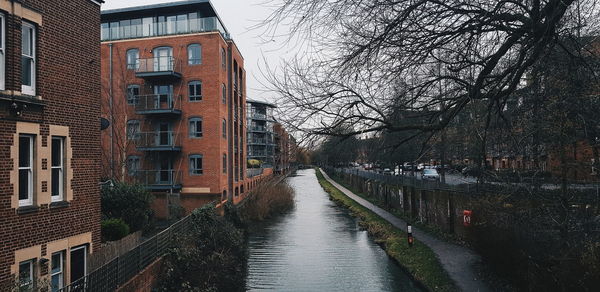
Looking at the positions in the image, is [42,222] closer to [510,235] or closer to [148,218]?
[148,218]

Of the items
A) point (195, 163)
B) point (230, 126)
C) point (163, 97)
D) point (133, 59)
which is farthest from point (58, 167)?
point (230, 126)

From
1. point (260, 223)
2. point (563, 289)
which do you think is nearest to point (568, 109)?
point (563, 289)

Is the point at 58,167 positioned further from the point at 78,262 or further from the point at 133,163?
the point at 133,163

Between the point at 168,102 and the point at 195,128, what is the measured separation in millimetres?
2470

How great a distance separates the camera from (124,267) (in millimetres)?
9648

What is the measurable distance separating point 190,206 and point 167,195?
2.06 m

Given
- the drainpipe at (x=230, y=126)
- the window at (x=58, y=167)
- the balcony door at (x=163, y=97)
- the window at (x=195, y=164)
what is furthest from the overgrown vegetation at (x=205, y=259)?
the drainpipe at (x=230, y=126)

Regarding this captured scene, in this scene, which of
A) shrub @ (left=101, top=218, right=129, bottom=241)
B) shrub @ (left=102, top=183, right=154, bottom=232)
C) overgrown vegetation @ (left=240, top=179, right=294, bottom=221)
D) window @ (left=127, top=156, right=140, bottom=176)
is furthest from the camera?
overgrown vegetation @ (left=240, top=179, right=294, bottom=221)

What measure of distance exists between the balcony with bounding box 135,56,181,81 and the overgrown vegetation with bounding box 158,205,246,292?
13.6 meters

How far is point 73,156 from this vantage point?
1023cm

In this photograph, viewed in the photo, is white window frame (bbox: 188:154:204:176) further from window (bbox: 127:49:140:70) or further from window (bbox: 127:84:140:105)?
window (bbox: 127:49:140:70)

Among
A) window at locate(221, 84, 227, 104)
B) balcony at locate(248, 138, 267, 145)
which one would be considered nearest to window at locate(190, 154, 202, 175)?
window at locate(221, 84, 227, 104)

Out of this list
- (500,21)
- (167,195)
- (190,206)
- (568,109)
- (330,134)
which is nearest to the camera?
(500,21)

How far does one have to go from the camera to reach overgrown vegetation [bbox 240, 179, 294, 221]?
29.6 metres
